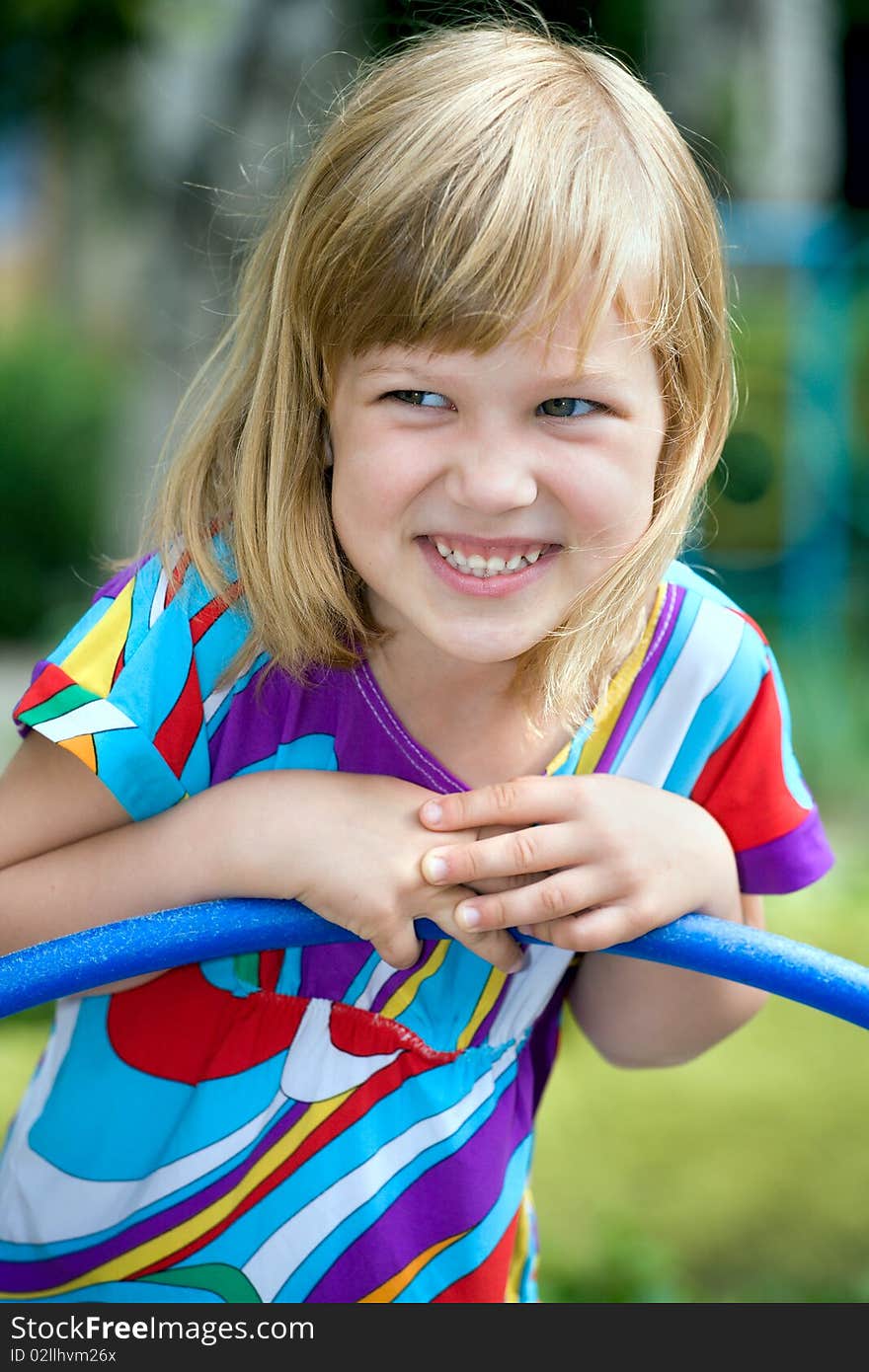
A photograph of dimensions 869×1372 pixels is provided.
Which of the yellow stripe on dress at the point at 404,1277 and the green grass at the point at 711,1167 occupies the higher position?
the yellow stripe on dress at the point at 404,1277

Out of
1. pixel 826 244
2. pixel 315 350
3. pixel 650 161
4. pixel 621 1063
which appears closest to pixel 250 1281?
pixel 621 1063

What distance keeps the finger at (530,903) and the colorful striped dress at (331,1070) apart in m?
0.15

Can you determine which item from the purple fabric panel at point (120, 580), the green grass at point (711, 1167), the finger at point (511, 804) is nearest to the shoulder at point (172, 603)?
the purple fabric panel at point (120, 580)

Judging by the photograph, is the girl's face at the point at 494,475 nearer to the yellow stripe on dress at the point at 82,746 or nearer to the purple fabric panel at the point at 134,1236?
the yellow stripe on dress at the point at 82,746

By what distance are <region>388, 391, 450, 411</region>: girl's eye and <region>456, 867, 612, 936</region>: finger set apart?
31 centimetres

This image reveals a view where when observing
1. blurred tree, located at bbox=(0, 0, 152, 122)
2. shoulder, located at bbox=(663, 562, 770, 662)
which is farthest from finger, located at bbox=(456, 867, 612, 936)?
blurred tree, located at bbox=(0, 0, 152, 122)

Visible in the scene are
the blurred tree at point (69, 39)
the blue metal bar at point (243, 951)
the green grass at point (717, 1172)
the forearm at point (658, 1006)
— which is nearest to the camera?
the blue metal bar at point (243, 951)

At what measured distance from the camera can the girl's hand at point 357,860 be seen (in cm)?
103

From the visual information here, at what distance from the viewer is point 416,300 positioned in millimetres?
979

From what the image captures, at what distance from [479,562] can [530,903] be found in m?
0.22

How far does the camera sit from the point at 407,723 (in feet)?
3.81

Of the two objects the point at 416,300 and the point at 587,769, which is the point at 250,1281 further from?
the point at 416,300

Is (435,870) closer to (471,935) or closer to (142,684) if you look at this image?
(471,935)

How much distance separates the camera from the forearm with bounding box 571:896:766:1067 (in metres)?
1.27
